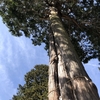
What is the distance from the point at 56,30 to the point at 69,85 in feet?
11.9

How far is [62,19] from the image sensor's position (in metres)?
10.5

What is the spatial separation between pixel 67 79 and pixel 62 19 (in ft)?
22.6

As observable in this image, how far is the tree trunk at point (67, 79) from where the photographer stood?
342 cm

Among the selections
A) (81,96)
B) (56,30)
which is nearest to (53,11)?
(56,30)

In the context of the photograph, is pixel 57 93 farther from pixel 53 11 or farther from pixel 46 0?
pixel 46 0

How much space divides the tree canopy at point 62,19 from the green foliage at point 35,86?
5.58 meters

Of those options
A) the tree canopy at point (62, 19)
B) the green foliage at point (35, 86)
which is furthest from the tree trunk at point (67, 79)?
the green foliage at point (35, 86)

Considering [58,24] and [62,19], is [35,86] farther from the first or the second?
[58,24]

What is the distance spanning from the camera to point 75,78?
3789 millimetres

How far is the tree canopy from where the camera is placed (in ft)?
31.7

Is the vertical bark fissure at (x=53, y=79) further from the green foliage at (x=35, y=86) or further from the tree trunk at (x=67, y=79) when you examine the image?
the green foliage at (x=35, y=86)

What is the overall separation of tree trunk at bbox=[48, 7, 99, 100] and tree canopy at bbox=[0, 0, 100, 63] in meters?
3.74

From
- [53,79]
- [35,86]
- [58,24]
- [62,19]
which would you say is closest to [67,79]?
[53,79]

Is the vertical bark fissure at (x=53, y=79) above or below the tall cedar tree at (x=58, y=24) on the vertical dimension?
below
